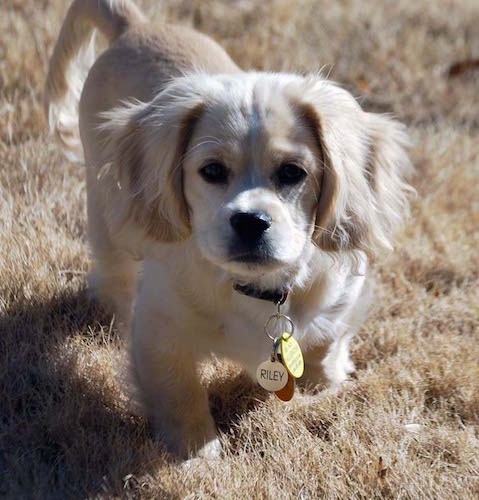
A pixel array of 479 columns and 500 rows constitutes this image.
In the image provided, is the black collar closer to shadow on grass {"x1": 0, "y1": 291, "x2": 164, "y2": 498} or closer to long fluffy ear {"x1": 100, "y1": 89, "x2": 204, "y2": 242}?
long fluffy ear {"x1": 100, "y1": 89, "x2": 204, "y2": 242}

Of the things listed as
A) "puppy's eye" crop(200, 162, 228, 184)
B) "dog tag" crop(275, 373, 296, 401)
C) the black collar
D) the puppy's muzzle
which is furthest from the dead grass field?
"puppy's eye" crop(200, 162, 228, 184)

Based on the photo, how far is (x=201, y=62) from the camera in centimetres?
333

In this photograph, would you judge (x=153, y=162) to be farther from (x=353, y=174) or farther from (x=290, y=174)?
(x=353, y=174)

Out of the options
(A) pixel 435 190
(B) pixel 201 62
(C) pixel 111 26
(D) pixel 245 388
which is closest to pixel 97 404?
(D) pixel 245 388

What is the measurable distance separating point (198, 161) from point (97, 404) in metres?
0.89

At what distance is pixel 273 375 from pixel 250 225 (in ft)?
1.86

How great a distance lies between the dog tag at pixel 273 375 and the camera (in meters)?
2.73

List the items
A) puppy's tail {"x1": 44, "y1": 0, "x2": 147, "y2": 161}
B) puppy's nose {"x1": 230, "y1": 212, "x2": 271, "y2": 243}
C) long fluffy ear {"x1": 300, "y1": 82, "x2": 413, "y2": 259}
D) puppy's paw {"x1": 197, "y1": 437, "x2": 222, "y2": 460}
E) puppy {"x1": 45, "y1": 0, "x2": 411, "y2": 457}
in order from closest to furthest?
puppy's nose {"x1": 230, "y1": 212, "x2": 271, "y2": 243} < puppy {"x1": 45, "y1": 0, "x2": 411, "y2": 457} < long fluffy ear {"x1": 300, "y1": 82, "x2": 413, "y2": 259} < puppy's paw {"x1": 197, "y1": 437, "x2": 222, "y2": 460} < puppy's tail {"x1": 44, "y1": 0, "x2": 147, "y2": 161}

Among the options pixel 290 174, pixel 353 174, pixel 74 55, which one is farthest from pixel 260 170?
pixel 74 55

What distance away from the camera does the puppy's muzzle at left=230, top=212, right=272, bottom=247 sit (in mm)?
2391

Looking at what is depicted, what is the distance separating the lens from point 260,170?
8.31 feet

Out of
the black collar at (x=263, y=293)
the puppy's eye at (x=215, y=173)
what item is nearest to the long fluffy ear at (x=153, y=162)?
the puppy's eye at (x=215, y=173)

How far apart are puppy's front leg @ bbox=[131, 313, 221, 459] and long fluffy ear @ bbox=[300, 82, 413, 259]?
1.86 feet

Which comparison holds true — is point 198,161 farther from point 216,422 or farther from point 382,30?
point 382,30
